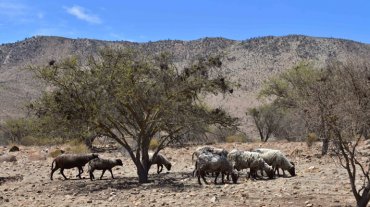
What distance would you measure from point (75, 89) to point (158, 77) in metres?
2.97

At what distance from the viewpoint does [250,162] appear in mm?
19766

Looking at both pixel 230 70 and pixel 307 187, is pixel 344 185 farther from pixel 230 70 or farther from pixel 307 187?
pixel 230 70

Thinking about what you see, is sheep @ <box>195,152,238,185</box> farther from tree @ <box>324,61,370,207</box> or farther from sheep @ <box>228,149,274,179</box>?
tree @ <box>324,61,370,207</box>

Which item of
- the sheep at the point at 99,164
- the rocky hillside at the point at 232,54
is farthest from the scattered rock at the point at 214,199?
the rocky hillside at the point at 232,54

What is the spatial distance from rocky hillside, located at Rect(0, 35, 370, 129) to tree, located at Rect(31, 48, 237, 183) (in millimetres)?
70228

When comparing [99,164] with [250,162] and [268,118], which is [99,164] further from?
[268,118]

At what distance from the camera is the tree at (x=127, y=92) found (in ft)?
59.1

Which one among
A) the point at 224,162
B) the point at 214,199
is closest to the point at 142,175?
the point at 224,162

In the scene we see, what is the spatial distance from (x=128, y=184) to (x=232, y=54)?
315 feet

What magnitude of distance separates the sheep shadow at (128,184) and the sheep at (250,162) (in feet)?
6.42

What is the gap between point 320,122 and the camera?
12.4m

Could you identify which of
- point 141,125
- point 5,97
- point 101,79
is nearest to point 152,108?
A: point 141,125

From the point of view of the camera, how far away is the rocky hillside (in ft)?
316

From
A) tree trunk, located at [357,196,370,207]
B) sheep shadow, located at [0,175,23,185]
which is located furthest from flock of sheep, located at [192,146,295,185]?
sheep shadow, located at [0,175,23,185]
